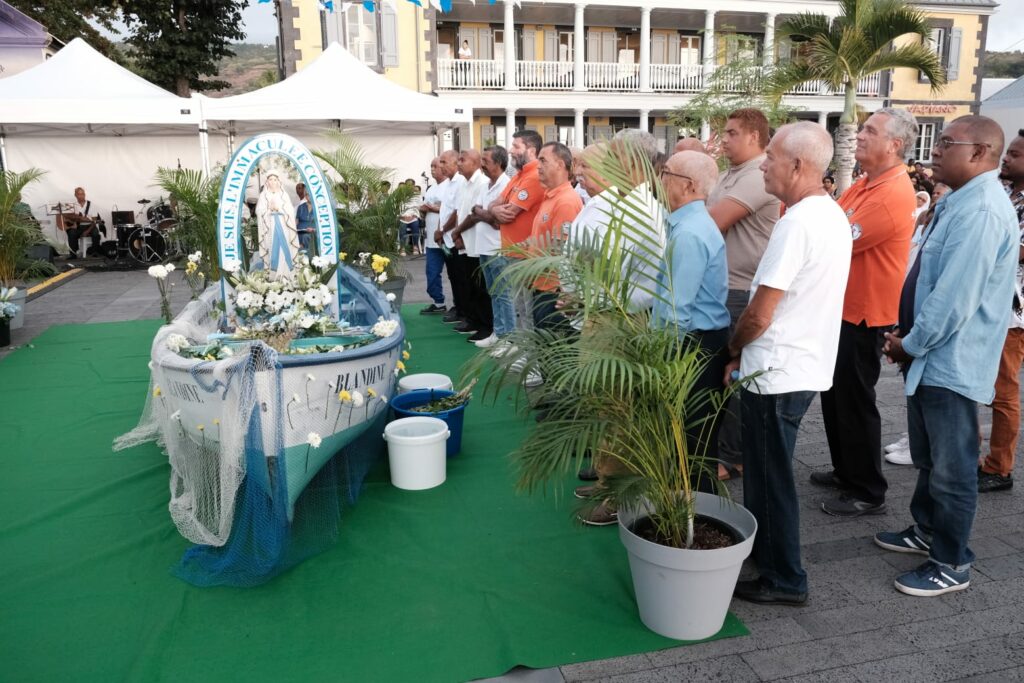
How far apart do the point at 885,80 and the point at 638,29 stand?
8.18 metres

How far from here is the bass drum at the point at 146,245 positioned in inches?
553

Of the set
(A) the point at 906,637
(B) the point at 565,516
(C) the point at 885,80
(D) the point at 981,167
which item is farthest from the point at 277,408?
(C) the point at 885,80

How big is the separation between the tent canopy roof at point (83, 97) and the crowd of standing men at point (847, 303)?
1119 cm

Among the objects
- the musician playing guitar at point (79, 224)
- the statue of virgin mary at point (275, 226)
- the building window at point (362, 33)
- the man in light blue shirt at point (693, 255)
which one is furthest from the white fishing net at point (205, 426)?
the building window at point (362, 33)

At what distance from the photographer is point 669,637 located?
112 inches

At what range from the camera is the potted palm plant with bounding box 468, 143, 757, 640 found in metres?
2.58

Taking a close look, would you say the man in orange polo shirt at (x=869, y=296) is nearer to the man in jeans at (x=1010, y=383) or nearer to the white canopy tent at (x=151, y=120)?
the man in jeans at (x=1010, y=383)

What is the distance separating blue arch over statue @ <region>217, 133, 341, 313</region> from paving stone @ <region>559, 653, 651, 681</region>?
3387 millimetres

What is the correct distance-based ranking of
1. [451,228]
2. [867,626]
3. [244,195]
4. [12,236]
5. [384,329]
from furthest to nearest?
[12,236]
[451,228]
[244,195]
[384,329]
[867,626]

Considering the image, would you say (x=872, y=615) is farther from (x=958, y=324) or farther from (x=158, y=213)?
(x=158, y=213)

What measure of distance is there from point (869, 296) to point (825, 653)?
1679 mm

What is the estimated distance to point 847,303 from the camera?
365cm

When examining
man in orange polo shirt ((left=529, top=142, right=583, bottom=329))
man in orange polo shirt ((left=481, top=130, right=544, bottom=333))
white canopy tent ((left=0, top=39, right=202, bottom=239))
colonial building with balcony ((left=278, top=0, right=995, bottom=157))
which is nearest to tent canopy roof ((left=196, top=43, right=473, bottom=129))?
white canopy tent ((left=0, top=39, right=202, bottom=239))

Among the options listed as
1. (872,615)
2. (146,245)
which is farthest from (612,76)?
(872,615)
